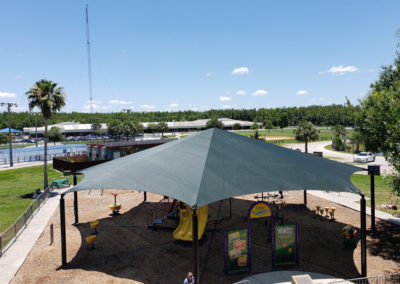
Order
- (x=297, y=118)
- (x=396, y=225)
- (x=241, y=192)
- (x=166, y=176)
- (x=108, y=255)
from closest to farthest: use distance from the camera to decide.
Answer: (x=241, y=192) → (x=166, y=176) → (x=108, y=255) → (x=396, y=225) → (x=297, y=118)

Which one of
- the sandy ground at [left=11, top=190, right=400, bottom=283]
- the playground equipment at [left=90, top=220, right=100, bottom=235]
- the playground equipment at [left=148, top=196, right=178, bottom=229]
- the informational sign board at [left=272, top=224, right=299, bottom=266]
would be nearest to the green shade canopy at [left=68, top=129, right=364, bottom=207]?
the informational sign board at [left=272, top=224, right=299, bottom=266]

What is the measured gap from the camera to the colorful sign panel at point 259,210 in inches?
525

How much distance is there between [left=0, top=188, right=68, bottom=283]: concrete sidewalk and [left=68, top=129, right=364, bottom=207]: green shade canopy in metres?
4.56

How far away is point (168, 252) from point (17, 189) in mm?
24393

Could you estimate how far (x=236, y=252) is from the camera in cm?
1256

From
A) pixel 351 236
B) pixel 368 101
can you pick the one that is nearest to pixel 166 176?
pixel 351 236

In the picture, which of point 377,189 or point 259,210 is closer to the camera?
point 259,210

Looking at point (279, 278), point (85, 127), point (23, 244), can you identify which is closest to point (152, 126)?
point (85, 127)

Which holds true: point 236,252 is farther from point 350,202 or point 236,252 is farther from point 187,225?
point 350,202

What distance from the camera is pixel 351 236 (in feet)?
47.5

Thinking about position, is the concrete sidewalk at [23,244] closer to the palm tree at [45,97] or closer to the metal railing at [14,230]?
the metal railing at [14,230]

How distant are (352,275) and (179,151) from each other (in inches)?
421

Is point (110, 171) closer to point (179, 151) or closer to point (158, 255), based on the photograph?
point (179, 151)

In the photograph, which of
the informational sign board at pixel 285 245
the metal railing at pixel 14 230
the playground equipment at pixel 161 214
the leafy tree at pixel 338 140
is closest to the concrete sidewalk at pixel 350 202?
the informational sign board at pixel 285 245
